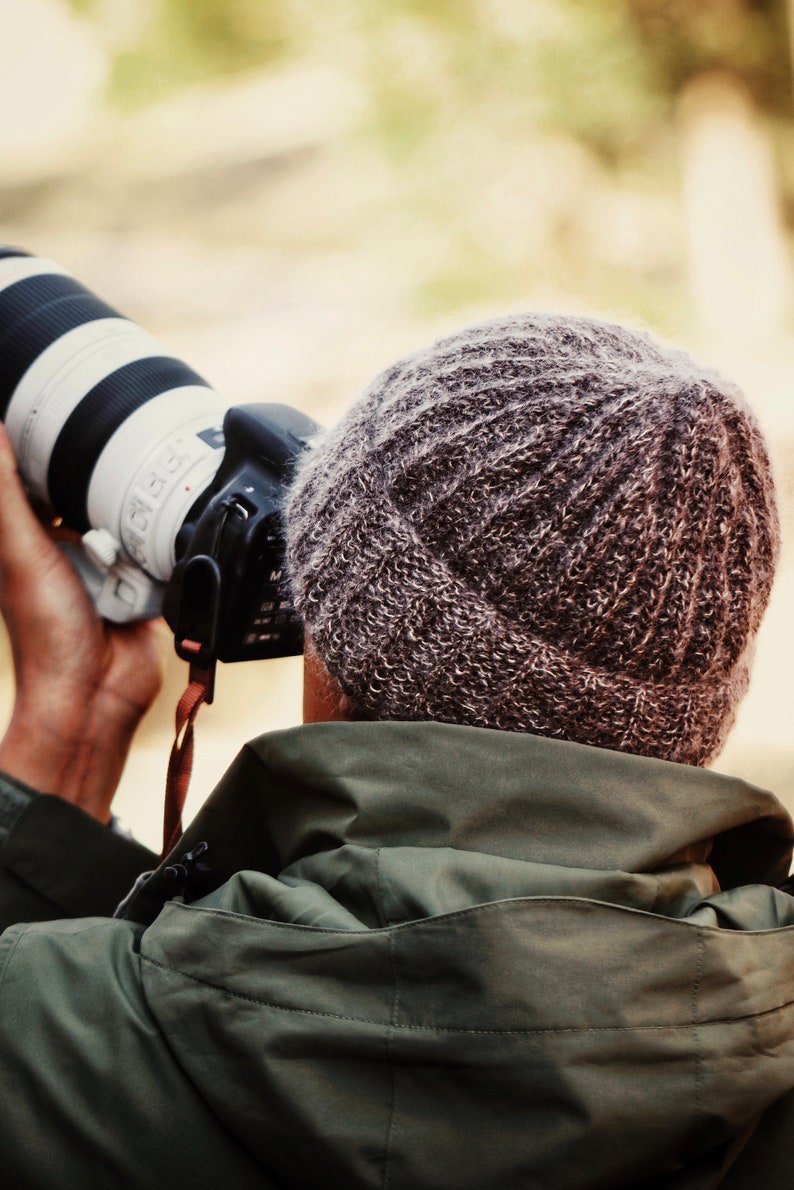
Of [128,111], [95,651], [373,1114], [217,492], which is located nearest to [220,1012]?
[373,1114]

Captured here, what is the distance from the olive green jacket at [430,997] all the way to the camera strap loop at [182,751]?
0.94 ft

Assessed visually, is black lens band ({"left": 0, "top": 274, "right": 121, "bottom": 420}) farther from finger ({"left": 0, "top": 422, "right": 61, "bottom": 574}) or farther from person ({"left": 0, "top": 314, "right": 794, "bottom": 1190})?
person ({"left": 0, "top": 314, "right": 794, "bottom": 1190})

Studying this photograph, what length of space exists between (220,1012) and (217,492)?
472 millimetres

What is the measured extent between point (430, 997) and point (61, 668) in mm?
664

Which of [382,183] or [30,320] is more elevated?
[382,183]

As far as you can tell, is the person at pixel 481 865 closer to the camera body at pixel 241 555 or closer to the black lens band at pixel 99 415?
the camera body at pixel 241 555

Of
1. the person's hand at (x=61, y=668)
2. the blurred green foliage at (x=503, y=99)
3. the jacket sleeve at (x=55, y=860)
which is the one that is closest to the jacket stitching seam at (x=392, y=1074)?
the jacket sleeve at (x=55, y=860)

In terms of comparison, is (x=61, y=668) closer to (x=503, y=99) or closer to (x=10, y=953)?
(x=10, y=953)

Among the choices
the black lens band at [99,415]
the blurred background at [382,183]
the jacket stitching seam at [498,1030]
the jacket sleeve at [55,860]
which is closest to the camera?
the jacket stitching seam at [498,1030]

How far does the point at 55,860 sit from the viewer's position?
79 centimetres

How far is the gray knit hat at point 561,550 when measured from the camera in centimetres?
57

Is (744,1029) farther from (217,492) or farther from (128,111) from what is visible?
(128,111)

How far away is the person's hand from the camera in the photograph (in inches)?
40.6

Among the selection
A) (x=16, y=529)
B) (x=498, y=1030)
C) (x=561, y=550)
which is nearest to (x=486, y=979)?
(x=498, y=1030)
